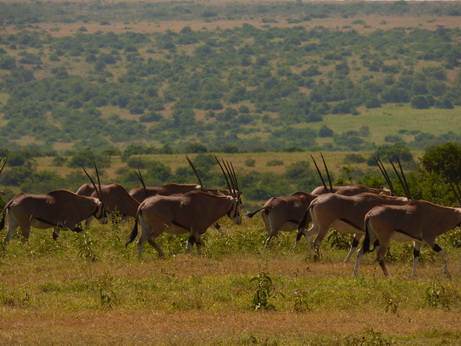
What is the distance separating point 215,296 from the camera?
47.3ft

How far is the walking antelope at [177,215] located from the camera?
1869 centimetres

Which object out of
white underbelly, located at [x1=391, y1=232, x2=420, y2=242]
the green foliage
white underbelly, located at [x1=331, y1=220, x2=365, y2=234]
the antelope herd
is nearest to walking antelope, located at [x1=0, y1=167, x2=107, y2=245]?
the antelope herd

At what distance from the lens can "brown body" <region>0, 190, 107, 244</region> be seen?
19.6 meters

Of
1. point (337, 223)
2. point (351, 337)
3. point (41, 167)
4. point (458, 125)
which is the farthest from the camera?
point (458, 125)

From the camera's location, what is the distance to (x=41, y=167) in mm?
78750

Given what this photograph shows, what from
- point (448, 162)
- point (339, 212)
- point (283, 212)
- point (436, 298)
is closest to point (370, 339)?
point (436, 298)

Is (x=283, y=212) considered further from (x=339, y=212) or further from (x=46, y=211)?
(x=46, y=211)

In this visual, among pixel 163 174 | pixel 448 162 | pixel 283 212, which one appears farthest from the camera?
pixel 163 174

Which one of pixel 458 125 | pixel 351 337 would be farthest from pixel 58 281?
pixel 458 125

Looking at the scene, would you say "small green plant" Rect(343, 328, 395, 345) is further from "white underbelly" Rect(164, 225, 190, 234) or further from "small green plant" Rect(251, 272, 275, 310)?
"white underbelly" Rect(164, 225, 190, 234)

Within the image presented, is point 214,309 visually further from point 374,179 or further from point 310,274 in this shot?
point 374,179

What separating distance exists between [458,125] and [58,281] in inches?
5900

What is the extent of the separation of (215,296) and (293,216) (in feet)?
21.0

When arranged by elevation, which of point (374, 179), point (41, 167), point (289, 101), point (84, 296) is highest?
point (84, 296)
